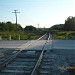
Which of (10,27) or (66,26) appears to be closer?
(10,27)

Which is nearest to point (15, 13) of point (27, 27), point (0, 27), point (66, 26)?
point (0, 27)

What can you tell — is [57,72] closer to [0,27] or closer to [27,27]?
[0,27]

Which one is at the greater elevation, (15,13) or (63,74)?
(15,13)

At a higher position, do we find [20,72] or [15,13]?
[15,13]

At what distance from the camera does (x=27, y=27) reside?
144625mm

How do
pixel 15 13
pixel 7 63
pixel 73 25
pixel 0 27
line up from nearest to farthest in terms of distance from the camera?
1. pixel 7 63
2. pixel 15 13
3. pixel 0 27
4. pixel 73 25

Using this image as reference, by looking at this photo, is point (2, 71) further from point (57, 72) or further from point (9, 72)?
point (57, 72)

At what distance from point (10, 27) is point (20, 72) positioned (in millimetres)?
97122

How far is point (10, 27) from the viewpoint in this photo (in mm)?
105125

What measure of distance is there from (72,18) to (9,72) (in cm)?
11513

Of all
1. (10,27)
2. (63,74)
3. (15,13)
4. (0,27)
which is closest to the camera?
(63,74)

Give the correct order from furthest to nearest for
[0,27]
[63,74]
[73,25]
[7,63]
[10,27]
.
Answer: [73,25], [10,27], [0,27], [7,63], [63,74]

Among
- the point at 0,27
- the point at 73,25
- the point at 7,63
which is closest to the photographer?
the point at 7,63

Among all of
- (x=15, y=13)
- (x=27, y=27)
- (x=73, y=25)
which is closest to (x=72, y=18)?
(x=73, y=25)
